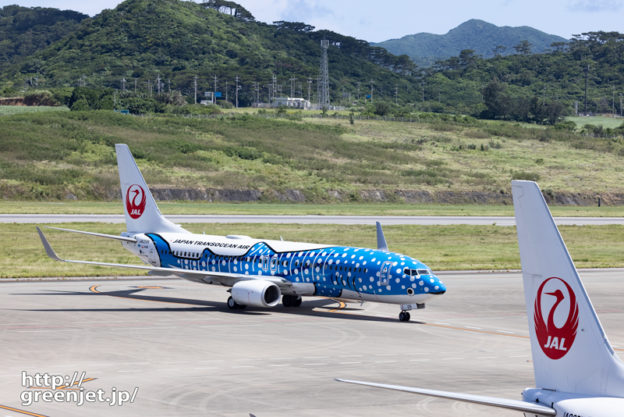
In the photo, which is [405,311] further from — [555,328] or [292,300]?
[555,328]

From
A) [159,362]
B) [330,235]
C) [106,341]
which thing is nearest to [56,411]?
[159,362]

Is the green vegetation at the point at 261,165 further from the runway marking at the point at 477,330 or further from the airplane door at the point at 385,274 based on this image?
the runway marking at the point at 477,330

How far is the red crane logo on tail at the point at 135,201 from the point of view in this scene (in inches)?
1941

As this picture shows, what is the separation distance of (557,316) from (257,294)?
→ 2894 centimetres

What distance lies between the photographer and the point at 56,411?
72.8 feet

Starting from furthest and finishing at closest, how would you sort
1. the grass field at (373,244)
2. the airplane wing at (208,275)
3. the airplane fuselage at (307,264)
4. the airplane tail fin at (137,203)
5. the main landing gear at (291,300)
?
the grass field at (373,244)
the airplane tail fin at (137,203)
the main landing gear at (291,300)
the airplane wing at (208,275)
the airplane fuselage at (307,264)

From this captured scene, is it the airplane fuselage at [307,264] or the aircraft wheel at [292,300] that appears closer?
the airplane fuselage at [307,264]

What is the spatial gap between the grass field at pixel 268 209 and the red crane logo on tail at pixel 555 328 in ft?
295

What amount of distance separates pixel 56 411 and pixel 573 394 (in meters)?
14.5

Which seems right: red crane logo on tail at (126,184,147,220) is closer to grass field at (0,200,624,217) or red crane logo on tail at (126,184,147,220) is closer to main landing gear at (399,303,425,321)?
main landing gear at (399,303,425,321)

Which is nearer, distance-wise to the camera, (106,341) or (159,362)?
(159,362)

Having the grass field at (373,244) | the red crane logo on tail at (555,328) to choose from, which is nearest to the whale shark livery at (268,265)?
the grass field at (373,244)

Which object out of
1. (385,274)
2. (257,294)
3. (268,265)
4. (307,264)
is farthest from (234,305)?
(385,274)

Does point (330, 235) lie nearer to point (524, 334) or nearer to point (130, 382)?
point (524, 334)
